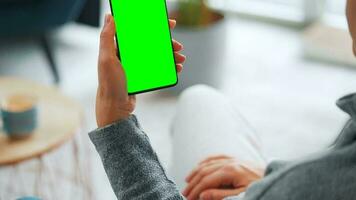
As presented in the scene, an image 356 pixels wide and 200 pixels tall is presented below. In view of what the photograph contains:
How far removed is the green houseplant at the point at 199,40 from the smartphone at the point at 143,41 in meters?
1.44

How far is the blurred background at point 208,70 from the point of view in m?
1.91

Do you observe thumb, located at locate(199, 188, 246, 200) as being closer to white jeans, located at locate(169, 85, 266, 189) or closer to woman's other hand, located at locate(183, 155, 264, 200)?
woman's other hand, located at locate(183, 155, 264, 200)

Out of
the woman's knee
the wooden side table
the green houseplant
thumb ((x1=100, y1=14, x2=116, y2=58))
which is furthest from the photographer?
the green houseplant

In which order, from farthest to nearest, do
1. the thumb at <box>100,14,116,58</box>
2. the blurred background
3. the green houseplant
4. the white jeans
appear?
the green houseplant
the blurred background
the white jeans
the thumb at <box>100,14,116,58</box>

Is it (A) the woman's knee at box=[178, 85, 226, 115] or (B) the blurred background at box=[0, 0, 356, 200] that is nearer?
(A) the woman's knee at box=[178, 85, 226, 115]

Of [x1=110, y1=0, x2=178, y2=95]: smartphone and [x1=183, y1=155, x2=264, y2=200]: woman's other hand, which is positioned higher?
[x1=110, y1=0, x2=178, y2=95]: smartphone

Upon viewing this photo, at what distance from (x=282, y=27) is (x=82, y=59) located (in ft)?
3.22

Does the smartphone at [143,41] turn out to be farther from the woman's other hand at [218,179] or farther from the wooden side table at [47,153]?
the wooden side table at [47,153]

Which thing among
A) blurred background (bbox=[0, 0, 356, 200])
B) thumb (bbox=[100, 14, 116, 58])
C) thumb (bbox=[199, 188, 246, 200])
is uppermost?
thumb (bbox=[100, 14, 116, 58])

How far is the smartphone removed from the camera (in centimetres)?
75

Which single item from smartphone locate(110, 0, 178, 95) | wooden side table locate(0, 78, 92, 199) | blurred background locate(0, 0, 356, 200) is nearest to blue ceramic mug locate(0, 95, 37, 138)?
wooden side table locate(0, 78, 92, 199)

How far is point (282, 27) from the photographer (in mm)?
2928

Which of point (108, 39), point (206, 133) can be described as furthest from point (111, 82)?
point (206, 133)

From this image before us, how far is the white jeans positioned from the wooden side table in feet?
1.05
